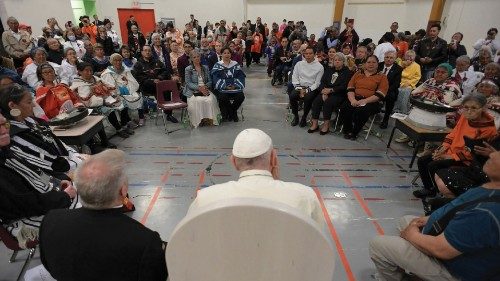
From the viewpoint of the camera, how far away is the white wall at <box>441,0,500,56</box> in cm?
809

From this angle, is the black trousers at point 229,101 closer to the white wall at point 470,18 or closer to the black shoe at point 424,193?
the black shoe at point 424,193

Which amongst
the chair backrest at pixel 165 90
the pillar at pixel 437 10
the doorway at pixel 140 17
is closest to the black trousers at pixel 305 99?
the chair backrest at pixel 165 90

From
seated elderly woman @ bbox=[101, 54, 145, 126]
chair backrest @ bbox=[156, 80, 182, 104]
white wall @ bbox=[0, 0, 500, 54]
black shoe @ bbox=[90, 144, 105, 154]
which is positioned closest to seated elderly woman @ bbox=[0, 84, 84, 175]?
black shoe @ bbox=[90, 144, 105, 154]

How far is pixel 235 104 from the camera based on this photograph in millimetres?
5285

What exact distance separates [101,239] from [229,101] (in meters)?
4.33

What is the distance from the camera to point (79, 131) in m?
3.14

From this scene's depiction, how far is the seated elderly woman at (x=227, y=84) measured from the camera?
5.26 metres

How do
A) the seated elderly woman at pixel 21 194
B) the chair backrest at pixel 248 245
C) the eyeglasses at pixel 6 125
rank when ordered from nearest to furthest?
the chair backrest at pixel 248 245
the seated elderly woman at pixel 21 194
the eyeglasses at pixel 6 125

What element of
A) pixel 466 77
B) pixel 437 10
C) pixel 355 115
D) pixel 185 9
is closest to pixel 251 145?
pixel 355 115

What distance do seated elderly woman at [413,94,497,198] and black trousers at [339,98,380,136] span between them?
1622 mm

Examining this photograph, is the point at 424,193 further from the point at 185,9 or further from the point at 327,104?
the point at 185,9

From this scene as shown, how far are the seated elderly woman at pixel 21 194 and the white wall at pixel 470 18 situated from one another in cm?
1066

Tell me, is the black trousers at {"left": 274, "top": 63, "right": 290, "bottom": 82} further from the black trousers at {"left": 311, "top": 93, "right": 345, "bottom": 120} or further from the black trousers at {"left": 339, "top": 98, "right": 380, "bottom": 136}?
the black trousers at {"left": 339, "top": 98, "right": 380, "bottom": 136}

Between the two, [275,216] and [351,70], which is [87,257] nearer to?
[275,216]
